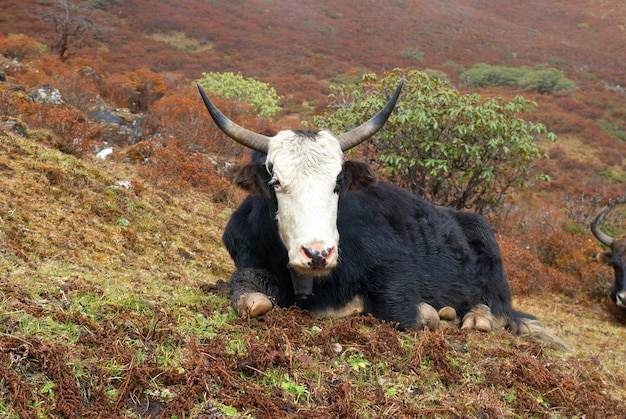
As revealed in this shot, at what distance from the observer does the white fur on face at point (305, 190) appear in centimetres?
323

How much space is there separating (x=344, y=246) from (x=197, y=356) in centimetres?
165

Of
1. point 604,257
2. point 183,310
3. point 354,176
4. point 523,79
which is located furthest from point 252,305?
point 523,79

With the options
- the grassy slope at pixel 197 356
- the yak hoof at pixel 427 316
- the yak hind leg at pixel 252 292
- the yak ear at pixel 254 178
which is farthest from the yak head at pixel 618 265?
the yak ear at pixel 254 178

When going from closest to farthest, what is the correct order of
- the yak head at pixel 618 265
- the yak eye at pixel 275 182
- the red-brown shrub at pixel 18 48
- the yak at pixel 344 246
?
the yak at pixel 344 246
the yak eye at pixel 275 182
the yak head at pixel 618 265
the red-brown shrub at pixel 18 48

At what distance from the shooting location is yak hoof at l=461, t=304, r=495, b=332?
14.2 feet

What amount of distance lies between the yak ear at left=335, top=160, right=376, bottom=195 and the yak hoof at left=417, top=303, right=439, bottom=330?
3.32ft

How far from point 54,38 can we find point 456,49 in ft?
81.5

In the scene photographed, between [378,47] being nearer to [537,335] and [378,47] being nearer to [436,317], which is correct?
[537,335]

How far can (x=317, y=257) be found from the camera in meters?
3.05

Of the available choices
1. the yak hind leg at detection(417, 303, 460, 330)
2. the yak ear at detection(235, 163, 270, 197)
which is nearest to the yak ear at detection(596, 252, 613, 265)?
the yak hind leg at detection(417, 303, 460, 330)

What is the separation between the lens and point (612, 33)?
132 ft

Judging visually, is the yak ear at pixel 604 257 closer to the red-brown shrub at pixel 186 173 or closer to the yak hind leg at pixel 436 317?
the yak hind leg at pixel 436 317

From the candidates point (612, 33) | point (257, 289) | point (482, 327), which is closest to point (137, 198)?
point (257, 289)

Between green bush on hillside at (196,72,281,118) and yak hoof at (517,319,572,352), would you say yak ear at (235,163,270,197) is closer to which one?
yak hoof at (517,319,572,352)
